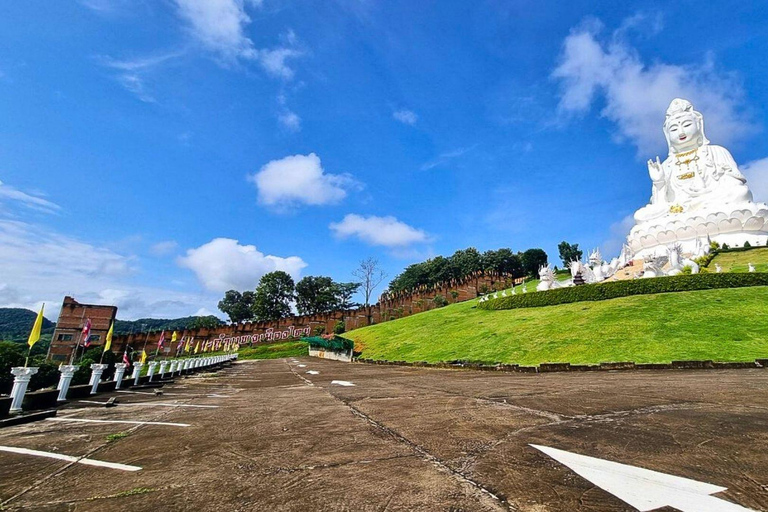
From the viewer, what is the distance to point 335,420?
463 centimetres

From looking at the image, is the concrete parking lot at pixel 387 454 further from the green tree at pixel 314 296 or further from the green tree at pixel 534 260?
the green tree at pixel 314 296

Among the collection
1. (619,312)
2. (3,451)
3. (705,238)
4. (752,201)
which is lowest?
(3,451)

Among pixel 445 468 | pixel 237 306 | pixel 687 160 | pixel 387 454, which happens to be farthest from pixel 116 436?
pixel 237 306

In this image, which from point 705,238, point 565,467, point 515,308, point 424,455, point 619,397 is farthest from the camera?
point 705,238

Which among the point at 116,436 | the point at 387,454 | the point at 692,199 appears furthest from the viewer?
the point at 692,199

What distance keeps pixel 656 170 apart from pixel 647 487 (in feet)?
159

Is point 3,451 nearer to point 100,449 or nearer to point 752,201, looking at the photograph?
point 100,449

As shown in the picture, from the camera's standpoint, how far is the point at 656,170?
1594 inches

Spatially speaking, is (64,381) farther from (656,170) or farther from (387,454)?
(656,170)

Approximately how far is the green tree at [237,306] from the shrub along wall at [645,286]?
264ft

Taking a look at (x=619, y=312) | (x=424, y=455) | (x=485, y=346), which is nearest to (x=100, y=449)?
(x=424, y=455)

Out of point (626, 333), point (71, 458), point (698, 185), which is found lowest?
point (71, 458)

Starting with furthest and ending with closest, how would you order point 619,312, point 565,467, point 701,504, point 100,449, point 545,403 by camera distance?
point 619,312 → point 545,403 → point 100,449 → point 565,467 → point 701,504

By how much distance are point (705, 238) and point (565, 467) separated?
41129 millimetres
